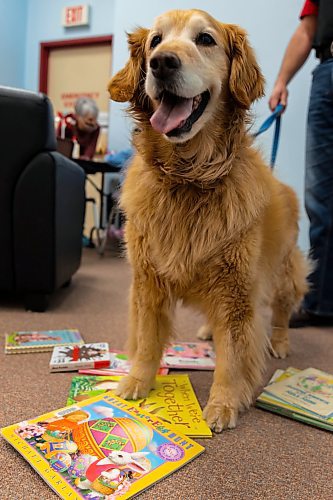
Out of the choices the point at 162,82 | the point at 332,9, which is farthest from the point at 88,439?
the point at 332,9

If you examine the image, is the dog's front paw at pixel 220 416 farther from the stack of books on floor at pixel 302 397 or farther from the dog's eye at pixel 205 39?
the dog's eye at pixel 205 39

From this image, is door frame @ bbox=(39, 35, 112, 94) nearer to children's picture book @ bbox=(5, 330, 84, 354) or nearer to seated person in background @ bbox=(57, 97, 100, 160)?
seated person in background @ bbox=(57, 97, 100, 160)

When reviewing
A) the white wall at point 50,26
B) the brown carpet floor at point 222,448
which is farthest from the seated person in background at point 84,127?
the brown carpet floor at point 222,448

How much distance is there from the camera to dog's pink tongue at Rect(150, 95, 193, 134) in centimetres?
101

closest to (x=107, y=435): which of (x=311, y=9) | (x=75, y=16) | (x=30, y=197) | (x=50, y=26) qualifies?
(x=30, y=197)

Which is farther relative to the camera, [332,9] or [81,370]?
[332,9]

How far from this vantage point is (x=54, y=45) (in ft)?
15.9

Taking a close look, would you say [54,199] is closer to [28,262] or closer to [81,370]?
[28,262]

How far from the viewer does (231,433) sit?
103cm

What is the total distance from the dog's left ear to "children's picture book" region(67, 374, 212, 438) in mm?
791

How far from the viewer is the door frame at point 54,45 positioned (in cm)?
450

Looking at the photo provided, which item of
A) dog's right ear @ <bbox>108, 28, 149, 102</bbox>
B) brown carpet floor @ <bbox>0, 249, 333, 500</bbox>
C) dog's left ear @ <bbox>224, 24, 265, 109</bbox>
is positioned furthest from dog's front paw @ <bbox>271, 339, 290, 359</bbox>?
dog's right ear @ <bbox>108, 28, 149, 102</bbox>

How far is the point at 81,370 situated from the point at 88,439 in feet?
1.33

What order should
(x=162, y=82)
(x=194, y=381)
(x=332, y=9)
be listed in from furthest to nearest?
1. (x=332, y=9)
2. (x=194, y=381)
3. (x=162, y=82)
